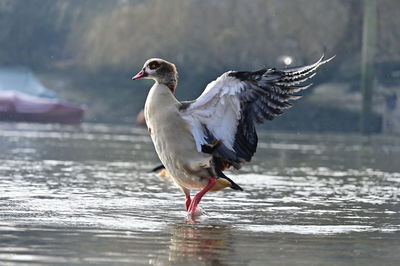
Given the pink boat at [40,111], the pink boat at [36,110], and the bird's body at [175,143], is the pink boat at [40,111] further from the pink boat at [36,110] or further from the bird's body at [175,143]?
the bird's body at [175,143]

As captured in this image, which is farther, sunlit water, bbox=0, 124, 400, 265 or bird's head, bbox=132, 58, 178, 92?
bird's head, bbox=132, 58, 178, 92

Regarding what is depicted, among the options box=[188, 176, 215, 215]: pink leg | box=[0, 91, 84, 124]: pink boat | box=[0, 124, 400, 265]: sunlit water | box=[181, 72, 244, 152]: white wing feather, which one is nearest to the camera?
→ box=[0, 124, 400, 265]: sunlit water

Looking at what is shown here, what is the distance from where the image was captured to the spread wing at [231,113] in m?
10.8

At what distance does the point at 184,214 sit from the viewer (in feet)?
35.1

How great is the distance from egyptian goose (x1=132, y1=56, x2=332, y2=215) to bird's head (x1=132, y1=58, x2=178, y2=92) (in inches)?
4.4

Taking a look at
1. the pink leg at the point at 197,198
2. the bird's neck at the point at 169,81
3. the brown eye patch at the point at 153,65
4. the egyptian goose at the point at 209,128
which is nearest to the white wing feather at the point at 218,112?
the egyptian goose at the point at 209,128

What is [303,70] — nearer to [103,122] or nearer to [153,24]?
[103,122]

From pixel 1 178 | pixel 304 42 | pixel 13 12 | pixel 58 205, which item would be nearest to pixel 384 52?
pixel 304 42

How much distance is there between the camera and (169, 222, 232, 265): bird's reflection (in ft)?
24.7

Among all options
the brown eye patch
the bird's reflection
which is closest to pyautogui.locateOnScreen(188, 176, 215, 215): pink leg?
the bird's reflection

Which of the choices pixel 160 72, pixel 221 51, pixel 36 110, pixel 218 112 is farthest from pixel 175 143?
pixel 221 51

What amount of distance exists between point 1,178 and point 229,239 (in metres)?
6.02

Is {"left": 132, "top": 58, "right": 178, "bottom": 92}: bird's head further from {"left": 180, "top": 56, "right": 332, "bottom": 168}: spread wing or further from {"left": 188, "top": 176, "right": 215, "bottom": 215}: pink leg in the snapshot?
{"left": 188, "top": 176, "right": 215, "bottom": 215}: pink leg

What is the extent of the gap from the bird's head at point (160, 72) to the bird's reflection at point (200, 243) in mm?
1921
